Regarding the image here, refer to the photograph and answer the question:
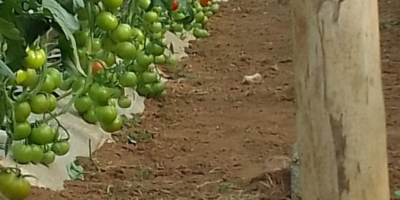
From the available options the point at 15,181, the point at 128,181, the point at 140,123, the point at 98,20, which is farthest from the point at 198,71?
the point at 15,181

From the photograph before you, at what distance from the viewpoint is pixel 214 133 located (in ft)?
11.2

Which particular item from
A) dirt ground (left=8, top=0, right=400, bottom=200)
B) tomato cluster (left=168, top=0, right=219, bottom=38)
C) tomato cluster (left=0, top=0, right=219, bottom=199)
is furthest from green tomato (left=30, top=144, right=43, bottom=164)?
tomato cluster (left=168, top=0, right=219, bottom=38)

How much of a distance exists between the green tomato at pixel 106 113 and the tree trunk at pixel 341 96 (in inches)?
24.1

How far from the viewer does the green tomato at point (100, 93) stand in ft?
7.31

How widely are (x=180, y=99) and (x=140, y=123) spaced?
58cm

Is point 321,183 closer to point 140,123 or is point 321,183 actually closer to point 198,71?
point 140,123

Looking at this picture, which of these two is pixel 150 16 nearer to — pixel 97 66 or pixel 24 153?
pixel 97 66

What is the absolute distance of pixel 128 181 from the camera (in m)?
2.77

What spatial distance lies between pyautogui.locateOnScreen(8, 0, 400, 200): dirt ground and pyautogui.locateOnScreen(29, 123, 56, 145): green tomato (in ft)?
2.18

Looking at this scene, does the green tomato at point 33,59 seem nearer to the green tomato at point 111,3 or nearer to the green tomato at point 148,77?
the green tomato at point 111,3

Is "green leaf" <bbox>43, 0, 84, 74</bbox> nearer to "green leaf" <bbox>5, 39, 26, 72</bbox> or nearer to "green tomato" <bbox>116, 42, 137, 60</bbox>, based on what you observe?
"green leaf" <bbox>5, 39, 26, 72</bbox>

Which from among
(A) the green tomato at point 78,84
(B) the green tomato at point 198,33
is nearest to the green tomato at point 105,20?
(A) the green tomato at point 78,84

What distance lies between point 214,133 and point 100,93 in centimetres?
124

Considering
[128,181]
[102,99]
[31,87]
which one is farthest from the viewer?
[128,181]
